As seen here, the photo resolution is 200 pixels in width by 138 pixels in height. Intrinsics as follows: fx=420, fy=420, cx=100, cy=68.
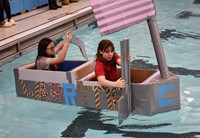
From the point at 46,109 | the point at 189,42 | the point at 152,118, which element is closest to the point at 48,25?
the point at 189,42

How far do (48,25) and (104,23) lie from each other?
3673 mm

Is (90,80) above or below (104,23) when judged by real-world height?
below

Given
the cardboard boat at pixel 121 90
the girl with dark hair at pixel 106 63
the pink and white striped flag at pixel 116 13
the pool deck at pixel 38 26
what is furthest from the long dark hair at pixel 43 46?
the pool deck at pixel 38 26

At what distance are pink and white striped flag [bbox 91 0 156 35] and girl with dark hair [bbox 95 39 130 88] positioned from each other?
431 millimetres

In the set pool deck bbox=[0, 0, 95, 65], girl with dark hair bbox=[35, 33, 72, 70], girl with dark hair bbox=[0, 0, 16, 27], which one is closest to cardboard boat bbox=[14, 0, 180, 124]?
girl with dark hair bbox=[35, 33, 72, 70]

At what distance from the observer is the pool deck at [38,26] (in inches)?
229

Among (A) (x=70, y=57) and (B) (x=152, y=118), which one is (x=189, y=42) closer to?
(A) (x=70, y=57)

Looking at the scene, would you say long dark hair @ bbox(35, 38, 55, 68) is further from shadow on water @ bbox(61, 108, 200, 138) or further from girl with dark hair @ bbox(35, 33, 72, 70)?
shadow on water @ bbox(61, 108, 200, 138)

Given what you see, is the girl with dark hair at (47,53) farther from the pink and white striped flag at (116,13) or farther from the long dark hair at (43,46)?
the pink and white striped flag at (116,13)

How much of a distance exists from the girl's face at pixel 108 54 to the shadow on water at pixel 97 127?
479 mm

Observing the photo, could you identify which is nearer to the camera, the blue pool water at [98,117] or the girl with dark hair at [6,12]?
the blue pool water at [98,117]

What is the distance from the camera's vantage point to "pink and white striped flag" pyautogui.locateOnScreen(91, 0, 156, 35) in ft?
10.3

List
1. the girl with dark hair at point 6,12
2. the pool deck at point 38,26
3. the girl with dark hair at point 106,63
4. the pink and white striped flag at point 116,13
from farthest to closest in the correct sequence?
the girl with dark hair at point 6,12, the pool deck at point 38,26, the girl with dark hair at point 106,63, the pink and white striped flag at point 116,13

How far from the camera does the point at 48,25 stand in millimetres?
6699
